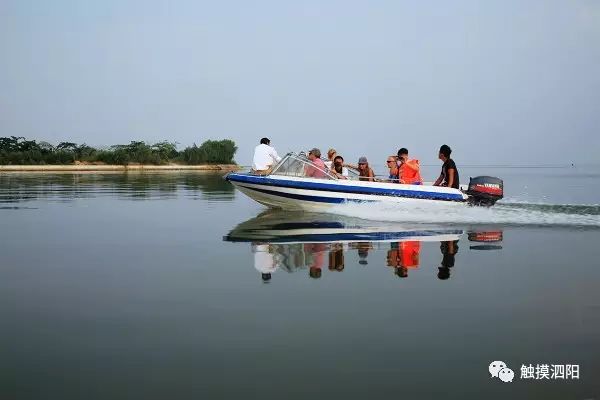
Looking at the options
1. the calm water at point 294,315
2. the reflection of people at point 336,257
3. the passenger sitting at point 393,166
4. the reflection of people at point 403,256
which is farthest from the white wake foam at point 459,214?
the reflection of people at point 336,257

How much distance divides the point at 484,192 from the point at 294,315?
11.9 m

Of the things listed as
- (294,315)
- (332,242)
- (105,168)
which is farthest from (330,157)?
(105,168)

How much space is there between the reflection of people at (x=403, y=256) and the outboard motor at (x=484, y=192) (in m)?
5.88

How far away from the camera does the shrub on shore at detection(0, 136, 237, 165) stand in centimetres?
8650

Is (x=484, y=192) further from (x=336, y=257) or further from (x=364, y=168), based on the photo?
(x=336, y=257)

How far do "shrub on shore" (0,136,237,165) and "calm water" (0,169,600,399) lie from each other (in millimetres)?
82213

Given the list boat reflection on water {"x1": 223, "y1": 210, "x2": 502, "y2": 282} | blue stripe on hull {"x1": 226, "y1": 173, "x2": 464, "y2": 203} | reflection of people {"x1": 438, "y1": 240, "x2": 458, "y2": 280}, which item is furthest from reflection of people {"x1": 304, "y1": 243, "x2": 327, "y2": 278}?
blue stripe on hull {"x1": 226, "y1": 173, "x2": 464, "y2": 203}

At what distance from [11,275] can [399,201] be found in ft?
36.0

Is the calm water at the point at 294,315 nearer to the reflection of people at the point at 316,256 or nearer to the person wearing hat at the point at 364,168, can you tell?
the reflection of people at the point at 316,256

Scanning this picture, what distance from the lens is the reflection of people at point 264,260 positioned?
8.00 meters

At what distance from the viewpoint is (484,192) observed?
53.6ft

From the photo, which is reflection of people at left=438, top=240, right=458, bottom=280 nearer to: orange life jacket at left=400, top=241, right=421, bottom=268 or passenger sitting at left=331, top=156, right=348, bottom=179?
orange life jacket at left=400, top=241, right=421, bottom=268

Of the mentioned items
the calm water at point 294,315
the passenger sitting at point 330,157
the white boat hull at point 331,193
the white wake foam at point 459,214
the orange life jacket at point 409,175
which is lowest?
the calm water at point 294,315

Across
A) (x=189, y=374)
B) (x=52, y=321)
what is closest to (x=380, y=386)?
(x=189, y=374)
